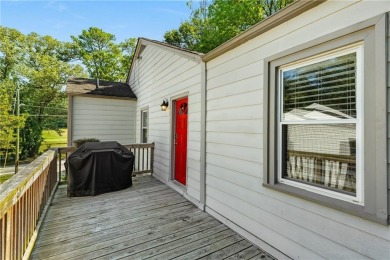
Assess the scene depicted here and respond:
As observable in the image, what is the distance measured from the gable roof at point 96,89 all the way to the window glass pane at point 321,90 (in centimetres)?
701

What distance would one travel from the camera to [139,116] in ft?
26.3

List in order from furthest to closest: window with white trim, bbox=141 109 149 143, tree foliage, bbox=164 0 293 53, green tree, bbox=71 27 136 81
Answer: green tree, bbox=71 27 136 81 < tree foliage, bbox=164 0 293 53 < window with white trim, bbox=141 109 149 143

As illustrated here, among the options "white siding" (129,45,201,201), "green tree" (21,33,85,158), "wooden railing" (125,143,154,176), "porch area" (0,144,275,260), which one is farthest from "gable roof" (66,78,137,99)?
"green tree" (21,33,85,158)

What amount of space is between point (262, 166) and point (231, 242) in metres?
1.04

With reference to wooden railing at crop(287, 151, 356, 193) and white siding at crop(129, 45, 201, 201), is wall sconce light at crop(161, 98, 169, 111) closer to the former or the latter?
white siding at crop(129, 45, 201, 201)

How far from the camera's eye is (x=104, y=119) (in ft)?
25.9

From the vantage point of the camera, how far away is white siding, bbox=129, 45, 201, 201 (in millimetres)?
4123

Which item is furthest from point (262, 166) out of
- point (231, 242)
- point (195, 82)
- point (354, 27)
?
point (195, 82)

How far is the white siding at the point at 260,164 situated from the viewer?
1.75m

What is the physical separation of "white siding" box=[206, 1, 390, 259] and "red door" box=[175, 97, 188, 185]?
1075 mm

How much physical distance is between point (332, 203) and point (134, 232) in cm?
240

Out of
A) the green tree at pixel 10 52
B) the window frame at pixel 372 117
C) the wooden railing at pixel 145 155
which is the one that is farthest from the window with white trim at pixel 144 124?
the green tree at pixel 10 52

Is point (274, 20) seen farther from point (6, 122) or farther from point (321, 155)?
point (6, 122)

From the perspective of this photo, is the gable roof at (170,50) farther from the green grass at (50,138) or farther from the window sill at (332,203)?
the green grass at (50,138)
